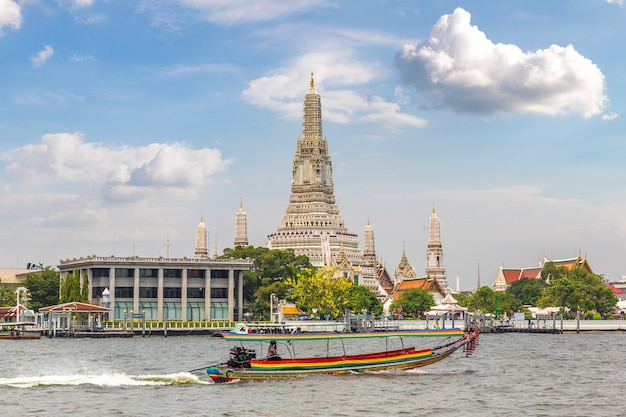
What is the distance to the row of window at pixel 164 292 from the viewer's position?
138 m

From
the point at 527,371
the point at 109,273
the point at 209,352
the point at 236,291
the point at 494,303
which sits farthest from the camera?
the point at 494,303

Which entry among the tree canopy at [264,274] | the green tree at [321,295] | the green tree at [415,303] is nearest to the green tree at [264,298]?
the tree canopy at [264,274]

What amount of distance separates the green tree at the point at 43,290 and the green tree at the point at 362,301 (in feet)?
140

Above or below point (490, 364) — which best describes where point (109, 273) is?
above

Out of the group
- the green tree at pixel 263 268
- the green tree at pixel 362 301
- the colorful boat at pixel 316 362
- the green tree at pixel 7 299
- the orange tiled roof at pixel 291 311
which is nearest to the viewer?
the colorful boat at pixel 316 362

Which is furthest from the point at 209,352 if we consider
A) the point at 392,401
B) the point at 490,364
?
the point at 392,401

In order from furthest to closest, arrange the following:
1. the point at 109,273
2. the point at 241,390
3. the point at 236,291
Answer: the point at 236,291 < the point at 109,273 < the point at 241,390

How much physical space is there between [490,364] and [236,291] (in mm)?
79141

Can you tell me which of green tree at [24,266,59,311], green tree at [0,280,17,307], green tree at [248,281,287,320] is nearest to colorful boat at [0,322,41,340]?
green tree at [24,266,59,311]

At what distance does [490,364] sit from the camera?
238 feet

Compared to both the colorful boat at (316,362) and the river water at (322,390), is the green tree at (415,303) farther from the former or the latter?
the colorful boat at (316,362)

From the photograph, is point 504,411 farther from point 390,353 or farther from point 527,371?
point 527,371

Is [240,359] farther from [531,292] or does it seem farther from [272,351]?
[531,292]

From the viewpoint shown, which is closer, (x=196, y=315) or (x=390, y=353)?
(x=390, y=353)
